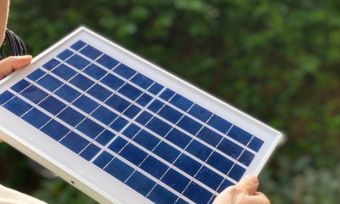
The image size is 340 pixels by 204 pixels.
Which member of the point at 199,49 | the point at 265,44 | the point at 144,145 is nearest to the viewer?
the point at 144,145

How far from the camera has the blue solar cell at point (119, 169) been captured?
105 cm

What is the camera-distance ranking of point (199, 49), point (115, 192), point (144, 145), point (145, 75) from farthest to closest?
point (199, 49) < point (145, 75) < point (144, 145) < point (115, 192)

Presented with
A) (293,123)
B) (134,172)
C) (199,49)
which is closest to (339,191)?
(293,123)

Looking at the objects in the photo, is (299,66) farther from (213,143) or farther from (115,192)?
(115,192)

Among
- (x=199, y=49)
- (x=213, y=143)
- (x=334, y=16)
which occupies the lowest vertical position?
(x=199, y=49)

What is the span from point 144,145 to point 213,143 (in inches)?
7.8

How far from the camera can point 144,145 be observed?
3.78 feet

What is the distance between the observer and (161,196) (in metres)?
1.04

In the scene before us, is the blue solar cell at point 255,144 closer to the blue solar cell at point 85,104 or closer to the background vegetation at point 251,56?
the blue solar cell at point 85,104

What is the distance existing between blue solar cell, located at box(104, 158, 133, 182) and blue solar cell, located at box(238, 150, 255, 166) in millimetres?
306

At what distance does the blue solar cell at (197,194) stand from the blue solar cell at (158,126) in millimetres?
183

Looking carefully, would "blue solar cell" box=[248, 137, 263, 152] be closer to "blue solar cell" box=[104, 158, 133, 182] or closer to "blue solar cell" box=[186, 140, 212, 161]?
"blue solar cell" box=[186, 140, 212, 161]

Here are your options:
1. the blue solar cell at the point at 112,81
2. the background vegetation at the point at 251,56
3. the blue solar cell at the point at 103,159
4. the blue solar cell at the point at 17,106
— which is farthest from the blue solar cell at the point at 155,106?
the background vegetation at the point at 251,56

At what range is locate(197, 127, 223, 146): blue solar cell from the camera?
4.00ft
